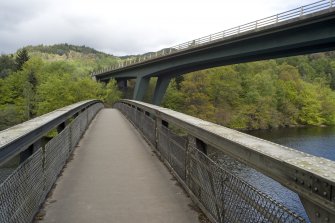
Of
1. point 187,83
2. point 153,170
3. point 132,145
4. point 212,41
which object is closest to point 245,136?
point 153,170

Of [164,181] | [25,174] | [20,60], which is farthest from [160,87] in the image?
[20,60]

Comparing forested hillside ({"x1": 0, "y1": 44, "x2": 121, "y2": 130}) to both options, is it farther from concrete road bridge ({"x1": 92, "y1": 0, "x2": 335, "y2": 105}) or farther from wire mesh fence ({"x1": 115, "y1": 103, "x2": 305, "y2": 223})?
wire mesh fence ({"x1": 115, "y1": 103, "x2": 305, "y2": 223})

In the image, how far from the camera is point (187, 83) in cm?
5953

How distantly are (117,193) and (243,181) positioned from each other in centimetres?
263

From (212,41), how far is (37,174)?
30954 millimetres

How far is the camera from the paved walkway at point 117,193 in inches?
173

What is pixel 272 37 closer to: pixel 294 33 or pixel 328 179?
pixel 294 33

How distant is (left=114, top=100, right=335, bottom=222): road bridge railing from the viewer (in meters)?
2.21

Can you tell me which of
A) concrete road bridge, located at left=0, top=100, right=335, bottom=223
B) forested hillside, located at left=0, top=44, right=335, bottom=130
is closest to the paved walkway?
concrete road bridge, located at left=0, top=100, right=335, bottom=223

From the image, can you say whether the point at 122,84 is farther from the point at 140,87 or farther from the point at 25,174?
the point at 25,174

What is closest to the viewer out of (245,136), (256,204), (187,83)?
(256,204)

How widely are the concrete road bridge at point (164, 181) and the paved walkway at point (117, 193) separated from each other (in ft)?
0.04

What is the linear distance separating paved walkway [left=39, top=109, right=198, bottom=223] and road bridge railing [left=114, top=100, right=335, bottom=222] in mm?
359

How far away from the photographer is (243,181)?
3.25 meters
